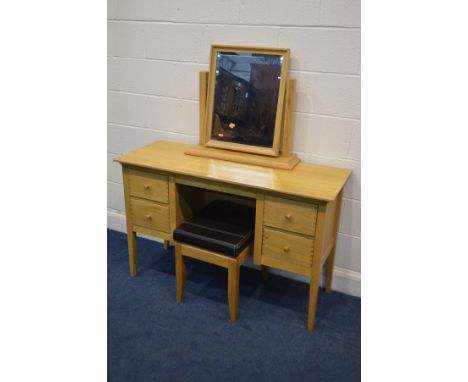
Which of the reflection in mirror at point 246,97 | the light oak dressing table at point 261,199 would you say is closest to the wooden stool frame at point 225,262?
the light oak dressing table at point 261,199

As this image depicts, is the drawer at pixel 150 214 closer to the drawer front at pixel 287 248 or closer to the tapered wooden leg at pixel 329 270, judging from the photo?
the drawer front at pixel 287 248

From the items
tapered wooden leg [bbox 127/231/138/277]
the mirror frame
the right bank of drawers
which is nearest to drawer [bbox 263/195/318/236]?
the right bank of drawers

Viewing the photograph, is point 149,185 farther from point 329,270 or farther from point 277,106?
point 329,270

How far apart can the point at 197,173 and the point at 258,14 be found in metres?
0.85

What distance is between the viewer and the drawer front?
1.79 metres

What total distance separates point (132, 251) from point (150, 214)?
308 mm

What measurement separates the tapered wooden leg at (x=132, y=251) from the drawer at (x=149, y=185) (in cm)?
27

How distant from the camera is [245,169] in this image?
1953 mm

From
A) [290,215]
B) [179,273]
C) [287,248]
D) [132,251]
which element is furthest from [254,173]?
[132,251]

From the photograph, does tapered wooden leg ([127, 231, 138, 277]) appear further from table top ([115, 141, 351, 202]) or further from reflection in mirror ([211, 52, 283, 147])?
reflection in mirror ([211, 52, 283, 147])

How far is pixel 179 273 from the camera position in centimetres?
204

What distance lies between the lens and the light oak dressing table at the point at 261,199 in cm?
175

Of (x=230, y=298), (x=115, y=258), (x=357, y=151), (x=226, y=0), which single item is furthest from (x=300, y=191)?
(x=115, y=258)

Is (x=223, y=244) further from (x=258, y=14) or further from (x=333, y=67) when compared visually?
(x=258, y=14)
